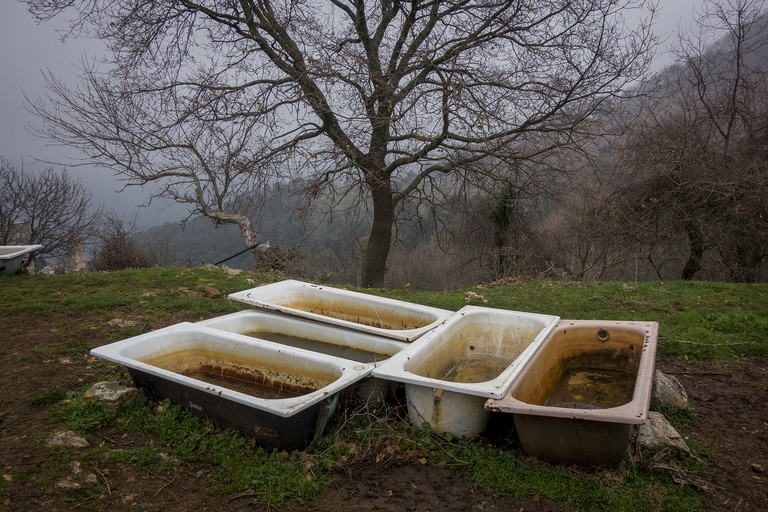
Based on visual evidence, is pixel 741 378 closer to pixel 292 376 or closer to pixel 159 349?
pixel 292 376

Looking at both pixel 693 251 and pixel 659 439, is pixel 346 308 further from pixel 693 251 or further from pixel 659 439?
pixel 693 251

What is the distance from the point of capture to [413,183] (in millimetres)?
8156

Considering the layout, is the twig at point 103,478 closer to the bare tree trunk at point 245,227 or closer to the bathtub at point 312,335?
the bathtub at point 312,335

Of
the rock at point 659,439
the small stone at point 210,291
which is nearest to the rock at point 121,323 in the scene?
the small stone at point 210,291

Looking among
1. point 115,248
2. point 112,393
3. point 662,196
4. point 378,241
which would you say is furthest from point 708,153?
point 115,248

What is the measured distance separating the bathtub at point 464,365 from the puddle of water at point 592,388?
337 mm

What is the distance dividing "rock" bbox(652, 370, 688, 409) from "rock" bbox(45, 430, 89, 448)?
123 inches

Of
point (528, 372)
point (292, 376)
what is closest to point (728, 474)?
point (528, 372)

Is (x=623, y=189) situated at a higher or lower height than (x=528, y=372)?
higher

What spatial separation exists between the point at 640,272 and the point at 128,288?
34.7 feet

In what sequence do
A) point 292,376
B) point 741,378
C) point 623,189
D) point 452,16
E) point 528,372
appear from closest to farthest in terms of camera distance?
point 528,372, point 292,376, point 741,378, point 452,16, point 623,189

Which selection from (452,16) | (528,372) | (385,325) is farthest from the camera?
(452,16)

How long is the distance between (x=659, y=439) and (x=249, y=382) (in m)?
2.26

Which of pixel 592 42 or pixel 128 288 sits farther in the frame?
pixel 592 42
